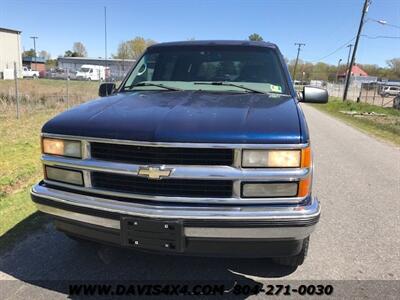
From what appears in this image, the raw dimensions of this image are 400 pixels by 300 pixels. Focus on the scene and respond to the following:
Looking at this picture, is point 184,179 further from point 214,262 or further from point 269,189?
point 214,262

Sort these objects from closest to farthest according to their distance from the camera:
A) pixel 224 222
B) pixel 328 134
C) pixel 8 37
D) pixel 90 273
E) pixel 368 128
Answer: pixel 224 222
pixel 90 273
pixel 328 134
pixel 368 128
pixel 8 37

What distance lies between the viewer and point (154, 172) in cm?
273

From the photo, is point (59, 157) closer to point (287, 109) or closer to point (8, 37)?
point (287, 109)

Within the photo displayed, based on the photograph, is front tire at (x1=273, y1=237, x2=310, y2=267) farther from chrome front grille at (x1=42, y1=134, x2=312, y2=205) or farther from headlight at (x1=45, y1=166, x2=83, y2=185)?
headlight at (x1=45, y1=166, x2=83, y2=185)

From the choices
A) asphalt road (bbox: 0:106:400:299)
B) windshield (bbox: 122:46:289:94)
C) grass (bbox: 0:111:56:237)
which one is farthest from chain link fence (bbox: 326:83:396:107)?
windshield (bbox: 122:46:289:94)

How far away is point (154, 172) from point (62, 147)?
799 millimetres

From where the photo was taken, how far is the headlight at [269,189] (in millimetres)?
2732

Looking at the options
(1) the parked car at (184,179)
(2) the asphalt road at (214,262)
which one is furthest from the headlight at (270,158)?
(2) the asphalt road at (214,262)

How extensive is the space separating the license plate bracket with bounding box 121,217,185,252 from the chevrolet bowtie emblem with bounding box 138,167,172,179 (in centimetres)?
29

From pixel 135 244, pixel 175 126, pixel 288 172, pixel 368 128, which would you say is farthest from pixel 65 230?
pixel 368 128

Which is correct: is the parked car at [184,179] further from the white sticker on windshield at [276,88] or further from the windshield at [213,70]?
the windshield at [213,70]

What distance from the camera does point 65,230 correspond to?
326 cm

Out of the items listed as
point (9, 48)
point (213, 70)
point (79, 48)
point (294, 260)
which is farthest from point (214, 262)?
point (79, 48)

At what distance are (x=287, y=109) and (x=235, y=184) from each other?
0.86m
